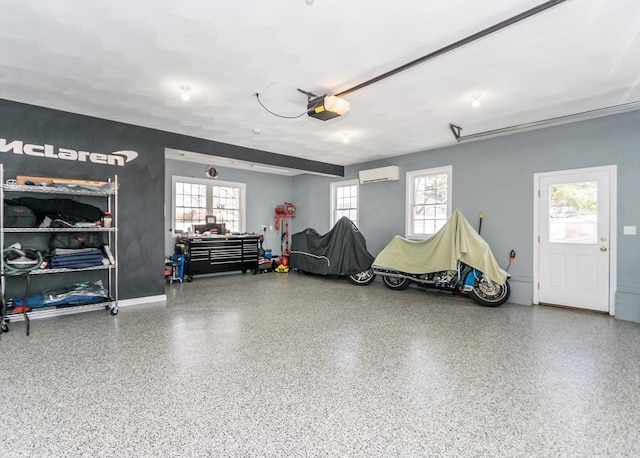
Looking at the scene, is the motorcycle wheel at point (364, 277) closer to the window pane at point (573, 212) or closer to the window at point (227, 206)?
the window pane at point (573, 212)

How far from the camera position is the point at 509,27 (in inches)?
100

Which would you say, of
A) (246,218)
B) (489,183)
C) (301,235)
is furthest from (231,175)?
(489,183)

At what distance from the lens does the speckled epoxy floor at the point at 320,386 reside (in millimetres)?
1820

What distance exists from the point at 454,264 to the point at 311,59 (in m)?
3.74

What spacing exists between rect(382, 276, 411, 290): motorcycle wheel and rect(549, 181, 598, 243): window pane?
7.95 feet

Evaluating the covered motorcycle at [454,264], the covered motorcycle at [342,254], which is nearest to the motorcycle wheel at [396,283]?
the covered motorcycle at [454,264]

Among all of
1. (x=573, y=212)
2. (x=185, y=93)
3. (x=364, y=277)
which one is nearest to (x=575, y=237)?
(x=573, y=212)

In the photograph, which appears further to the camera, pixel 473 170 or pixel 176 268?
pixel 176 268

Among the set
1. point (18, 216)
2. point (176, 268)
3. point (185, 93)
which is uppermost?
point (185, 93)

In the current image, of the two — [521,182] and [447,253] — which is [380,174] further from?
[521,182]

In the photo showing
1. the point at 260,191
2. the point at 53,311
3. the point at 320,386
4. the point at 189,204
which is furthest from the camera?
the point at 260,191

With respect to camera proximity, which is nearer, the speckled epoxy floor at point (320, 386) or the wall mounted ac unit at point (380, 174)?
the speckled epoxy floor at point (320, 386)

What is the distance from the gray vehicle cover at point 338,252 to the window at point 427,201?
108 centimetres

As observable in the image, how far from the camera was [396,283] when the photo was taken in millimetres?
6266
